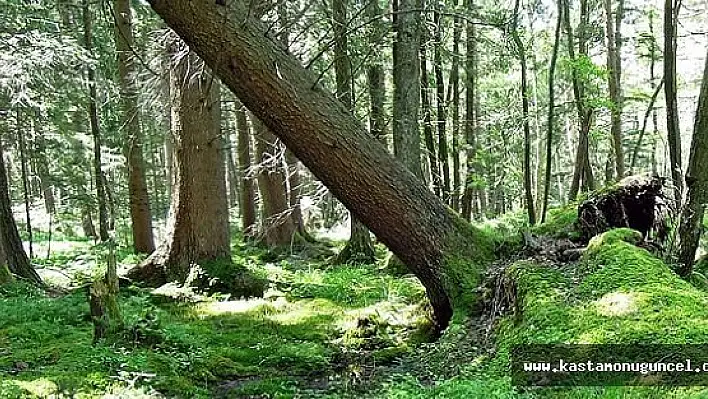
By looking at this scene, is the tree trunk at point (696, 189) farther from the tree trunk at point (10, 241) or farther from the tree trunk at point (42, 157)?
the tree trunk at point (42, 157)

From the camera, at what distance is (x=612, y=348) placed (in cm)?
341

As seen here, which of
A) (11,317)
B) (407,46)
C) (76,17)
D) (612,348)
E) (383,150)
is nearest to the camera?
(612,348)

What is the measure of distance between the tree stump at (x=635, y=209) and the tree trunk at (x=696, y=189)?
1.29 ft

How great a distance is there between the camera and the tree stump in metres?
6.06

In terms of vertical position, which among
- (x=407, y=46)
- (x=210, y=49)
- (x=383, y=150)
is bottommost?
(x=383, y=150)

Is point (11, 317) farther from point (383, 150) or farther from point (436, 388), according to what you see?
point (436, 388)

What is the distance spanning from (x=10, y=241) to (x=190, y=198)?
2.62 m

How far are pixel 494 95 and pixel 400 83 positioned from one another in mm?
10943

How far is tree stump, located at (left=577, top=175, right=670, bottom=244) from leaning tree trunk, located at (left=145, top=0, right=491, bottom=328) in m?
1.15

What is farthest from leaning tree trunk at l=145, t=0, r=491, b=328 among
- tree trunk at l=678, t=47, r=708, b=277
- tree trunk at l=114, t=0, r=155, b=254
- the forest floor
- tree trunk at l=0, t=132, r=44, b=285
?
tree trunk at l=114, t=0, r=155, b=254

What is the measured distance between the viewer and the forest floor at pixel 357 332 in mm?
3812

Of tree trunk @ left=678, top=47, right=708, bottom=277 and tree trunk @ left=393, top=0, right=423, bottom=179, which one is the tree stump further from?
tree trunk @ left=393, top=0, right=423, bottom=179

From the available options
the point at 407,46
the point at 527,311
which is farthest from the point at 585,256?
the point at 407,46

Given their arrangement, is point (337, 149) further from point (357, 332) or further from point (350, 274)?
point (350, 274)
